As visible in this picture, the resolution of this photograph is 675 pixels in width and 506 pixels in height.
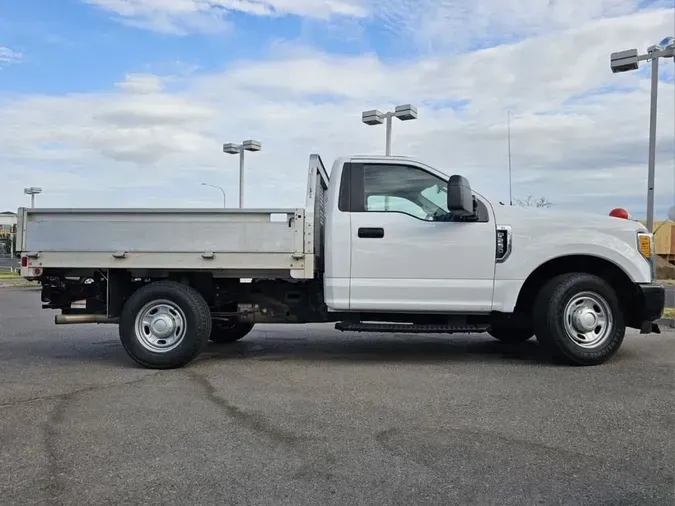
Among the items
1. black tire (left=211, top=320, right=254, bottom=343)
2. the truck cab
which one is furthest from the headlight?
black tire (left=211, top=320, right=254, bottom=343)

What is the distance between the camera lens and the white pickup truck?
6.77m

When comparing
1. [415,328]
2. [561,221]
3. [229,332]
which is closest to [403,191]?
[415,328]

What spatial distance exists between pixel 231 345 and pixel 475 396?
396cm

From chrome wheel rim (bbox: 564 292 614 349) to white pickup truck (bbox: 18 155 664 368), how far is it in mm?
14

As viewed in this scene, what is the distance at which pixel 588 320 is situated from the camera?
6.73 m

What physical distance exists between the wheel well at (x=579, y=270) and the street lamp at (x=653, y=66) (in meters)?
6.86

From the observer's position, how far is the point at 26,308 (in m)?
14.3

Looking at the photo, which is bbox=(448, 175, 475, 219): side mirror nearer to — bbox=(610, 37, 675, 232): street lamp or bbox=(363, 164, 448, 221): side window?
Result: bbox=(363, 164, 448, 221): side window

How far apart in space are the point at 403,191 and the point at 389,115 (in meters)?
11.3

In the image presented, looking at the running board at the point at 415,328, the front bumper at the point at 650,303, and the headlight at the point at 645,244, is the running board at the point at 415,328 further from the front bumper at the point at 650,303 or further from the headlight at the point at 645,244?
the headlight at the point at 645,244

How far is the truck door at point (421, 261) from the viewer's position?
22.3 feet

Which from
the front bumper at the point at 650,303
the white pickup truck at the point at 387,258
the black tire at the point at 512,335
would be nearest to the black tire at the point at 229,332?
the white pickup truck at the point at 387,258

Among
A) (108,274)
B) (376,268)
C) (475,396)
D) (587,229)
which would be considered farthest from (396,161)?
(108,274)

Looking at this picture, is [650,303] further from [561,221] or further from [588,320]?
[561,221]
